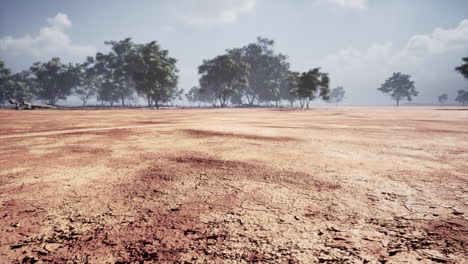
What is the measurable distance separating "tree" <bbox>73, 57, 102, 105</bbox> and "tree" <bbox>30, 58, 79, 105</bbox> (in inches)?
127

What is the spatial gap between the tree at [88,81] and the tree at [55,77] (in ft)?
10.6

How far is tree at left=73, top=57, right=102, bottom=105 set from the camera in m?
63.6

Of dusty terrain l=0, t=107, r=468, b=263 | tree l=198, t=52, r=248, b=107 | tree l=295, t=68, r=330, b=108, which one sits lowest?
dusty terrain l=0, t=107, r=468, b=263

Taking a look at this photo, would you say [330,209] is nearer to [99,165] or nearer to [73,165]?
[99,165]

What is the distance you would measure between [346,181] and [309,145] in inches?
93.5

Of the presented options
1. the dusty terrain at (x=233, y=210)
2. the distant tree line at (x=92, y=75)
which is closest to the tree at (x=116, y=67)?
the distant tree line at (x=92, y=75)

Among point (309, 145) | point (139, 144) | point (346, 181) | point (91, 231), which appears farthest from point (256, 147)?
point (91, 231)

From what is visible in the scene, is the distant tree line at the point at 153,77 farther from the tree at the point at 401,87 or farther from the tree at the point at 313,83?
the tree at the point at 401,87

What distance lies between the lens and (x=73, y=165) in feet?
11.2

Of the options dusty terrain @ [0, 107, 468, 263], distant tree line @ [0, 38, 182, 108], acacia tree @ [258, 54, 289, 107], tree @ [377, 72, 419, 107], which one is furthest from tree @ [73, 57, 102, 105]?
tree @ [377, 72, 419, 107]

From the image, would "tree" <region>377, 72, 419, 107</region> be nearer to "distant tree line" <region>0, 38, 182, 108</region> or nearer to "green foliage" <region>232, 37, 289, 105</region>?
"green foliage" <region>232, 37, 289, 105</region>

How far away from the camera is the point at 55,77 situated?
186 ft

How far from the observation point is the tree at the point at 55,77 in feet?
181

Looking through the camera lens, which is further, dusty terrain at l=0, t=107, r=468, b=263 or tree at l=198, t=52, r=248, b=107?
tree at l=198, t=52, r=248, b=107
